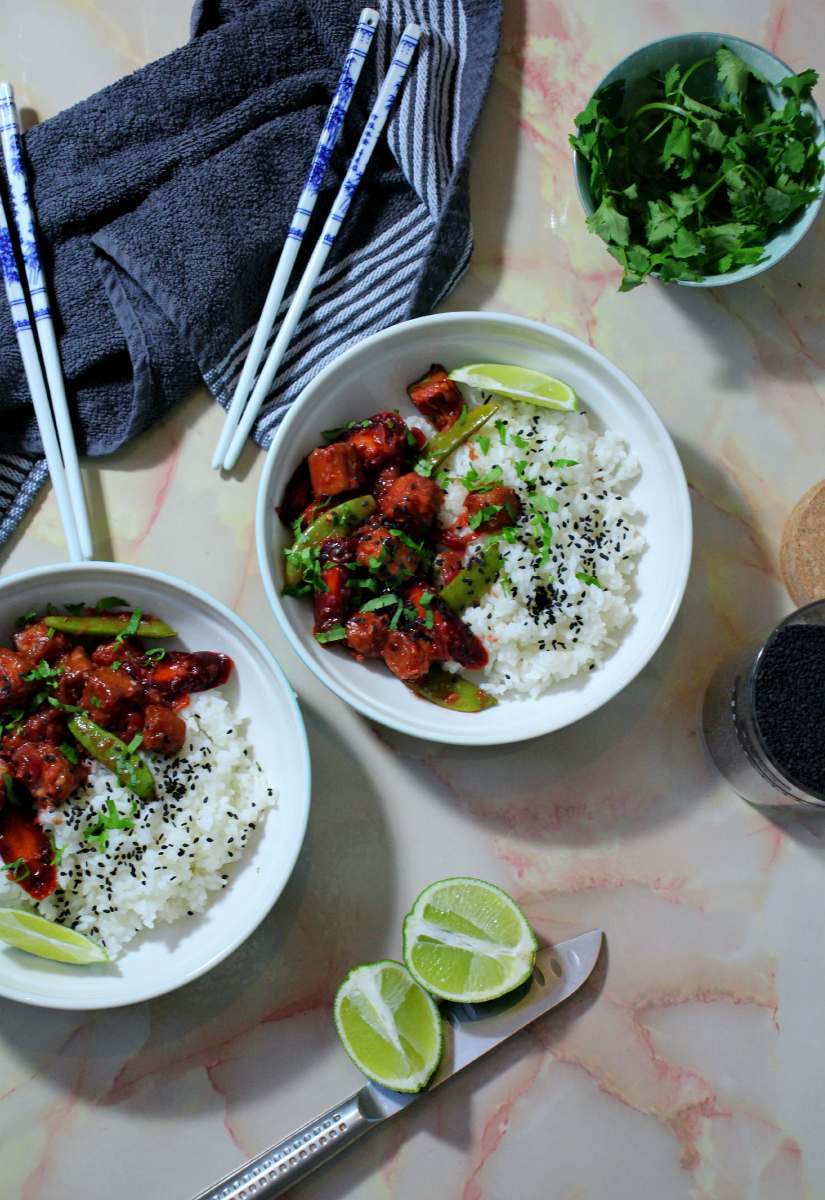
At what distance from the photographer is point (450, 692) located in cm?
222

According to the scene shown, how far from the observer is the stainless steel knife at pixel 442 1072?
85.3 inches

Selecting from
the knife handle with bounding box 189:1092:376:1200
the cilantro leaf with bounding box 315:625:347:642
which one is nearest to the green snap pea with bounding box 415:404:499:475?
the cilantro leaf with bounding box 315:625:347:642

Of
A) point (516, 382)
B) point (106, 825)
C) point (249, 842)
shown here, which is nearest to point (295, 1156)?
point (249, 842)

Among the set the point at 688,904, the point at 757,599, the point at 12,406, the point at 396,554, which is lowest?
the point at 688,904

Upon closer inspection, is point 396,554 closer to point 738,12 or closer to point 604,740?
point 604,740

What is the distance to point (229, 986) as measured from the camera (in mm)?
2334

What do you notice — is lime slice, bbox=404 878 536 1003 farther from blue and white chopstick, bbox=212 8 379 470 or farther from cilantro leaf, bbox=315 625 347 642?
blue and white chopstick, bbox=212 8 379 470

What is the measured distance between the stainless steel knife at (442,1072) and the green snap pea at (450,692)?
79 centimetres

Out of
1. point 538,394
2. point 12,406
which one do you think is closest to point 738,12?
point 538,394

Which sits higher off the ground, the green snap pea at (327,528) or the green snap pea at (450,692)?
the green snap pea at (327,528)

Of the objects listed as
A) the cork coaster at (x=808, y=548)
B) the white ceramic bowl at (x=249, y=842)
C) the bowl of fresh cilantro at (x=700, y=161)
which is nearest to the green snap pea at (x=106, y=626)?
the white ceramic bowl at (x=249, y=842)

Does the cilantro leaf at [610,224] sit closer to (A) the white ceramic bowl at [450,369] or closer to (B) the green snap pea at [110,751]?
(A) the white ceramic bowl at [450,369]

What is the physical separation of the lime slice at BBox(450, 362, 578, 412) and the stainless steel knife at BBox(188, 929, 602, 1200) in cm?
158

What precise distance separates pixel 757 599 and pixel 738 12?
6.31ft
